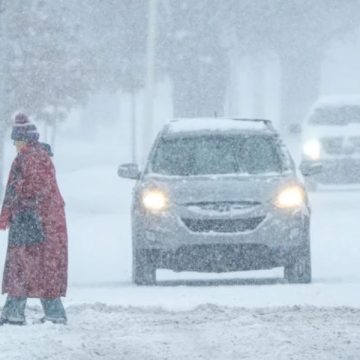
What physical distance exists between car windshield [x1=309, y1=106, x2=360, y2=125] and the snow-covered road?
11.1 metres

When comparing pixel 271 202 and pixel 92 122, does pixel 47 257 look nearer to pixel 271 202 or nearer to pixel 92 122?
pixel 271 202

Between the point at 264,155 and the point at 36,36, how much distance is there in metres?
19.5

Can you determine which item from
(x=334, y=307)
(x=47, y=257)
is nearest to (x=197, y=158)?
(x=334, y=307)

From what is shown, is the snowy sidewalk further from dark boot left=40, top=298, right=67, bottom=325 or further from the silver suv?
the silver suv

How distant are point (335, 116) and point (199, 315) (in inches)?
768

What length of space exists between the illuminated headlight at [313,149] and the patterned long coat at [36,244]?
18.7 metres

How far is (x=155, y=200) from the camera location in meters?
15.4

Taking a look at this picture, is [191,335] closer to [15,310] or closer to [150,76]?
[15,310]

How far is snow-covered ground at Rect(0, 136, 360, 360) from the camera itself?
10.7 meters

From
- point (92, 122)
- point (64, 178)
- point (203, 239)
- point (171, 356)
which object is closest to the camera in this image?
point (171, 356)

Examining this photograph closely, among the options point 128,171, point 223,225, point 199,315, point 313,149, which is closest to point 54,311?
point 199,315

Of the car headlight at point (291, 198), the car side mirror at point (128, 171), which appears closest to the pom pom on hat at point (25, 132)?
the car headlight at point (291, 198)

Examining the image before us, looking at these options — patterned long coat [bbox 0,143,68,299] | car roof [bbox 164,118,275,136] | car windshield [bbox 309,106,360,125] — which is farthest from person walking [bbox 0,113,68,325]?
car windshield [bbox 309,106,360,125]

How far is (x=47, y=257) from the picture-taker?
38.8ft
